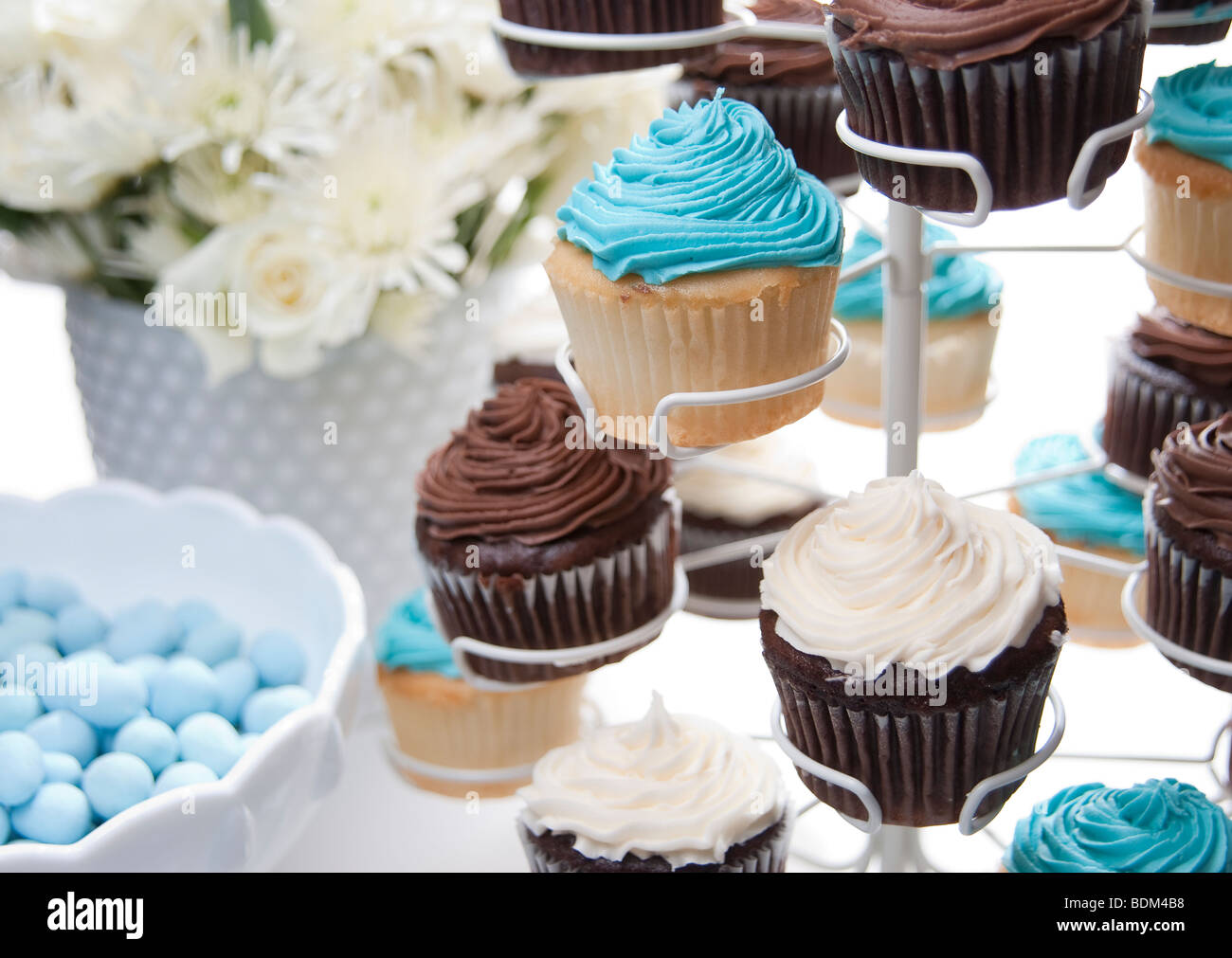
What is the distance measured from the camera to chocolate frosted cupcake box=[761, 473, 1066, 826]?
52.6 inches

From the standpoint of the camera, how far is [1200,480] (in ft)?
4.99

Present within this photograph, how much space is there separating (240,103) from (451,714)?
866 mm

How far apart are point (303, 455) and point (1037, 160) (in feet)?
3.91

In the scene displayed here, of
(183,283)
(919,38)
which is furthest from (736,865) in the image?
(183,283)

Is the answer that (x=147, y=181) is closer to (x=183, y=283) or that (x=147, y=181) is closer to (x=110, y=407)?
(x=183, y=283)

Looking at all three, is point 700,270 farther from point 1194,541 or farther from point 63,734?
point 63,734

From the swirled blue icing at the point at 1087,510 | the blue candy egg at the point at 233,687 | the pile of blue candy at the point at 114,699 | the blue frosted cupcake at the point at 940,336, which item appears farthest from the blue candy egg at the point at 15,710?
the swirled blue icing at the point at 1087,510

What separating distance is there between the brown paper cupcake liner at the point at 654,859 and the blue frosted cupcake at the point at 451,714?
38cm

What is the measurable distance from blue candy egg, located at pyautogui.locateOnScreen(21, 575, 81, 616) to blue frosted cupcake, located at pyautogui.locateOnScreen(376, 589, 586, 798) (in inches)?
17.2

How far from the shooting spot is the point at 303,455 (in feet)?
6.99

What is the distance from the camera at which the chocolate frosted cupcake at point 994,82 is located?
1.27m

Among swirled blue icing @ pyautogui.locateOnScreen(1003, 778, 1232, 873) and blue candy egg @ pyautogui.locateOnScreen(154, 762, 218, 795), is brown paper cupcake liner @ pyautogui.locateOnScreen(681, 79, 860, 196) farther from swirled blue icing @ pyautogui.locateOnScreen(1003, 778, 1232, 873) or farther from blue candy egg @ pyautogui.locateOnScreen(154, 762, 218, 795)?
blue candy egg @ pyautogui.locateOnScreen(154, 762, 218, 795)

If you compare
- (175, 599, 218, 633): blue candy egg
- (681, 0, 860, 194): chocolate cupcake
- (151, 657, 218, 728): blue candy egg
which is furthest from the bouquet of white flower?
(151, 657, 218, 728): blue candy egg
